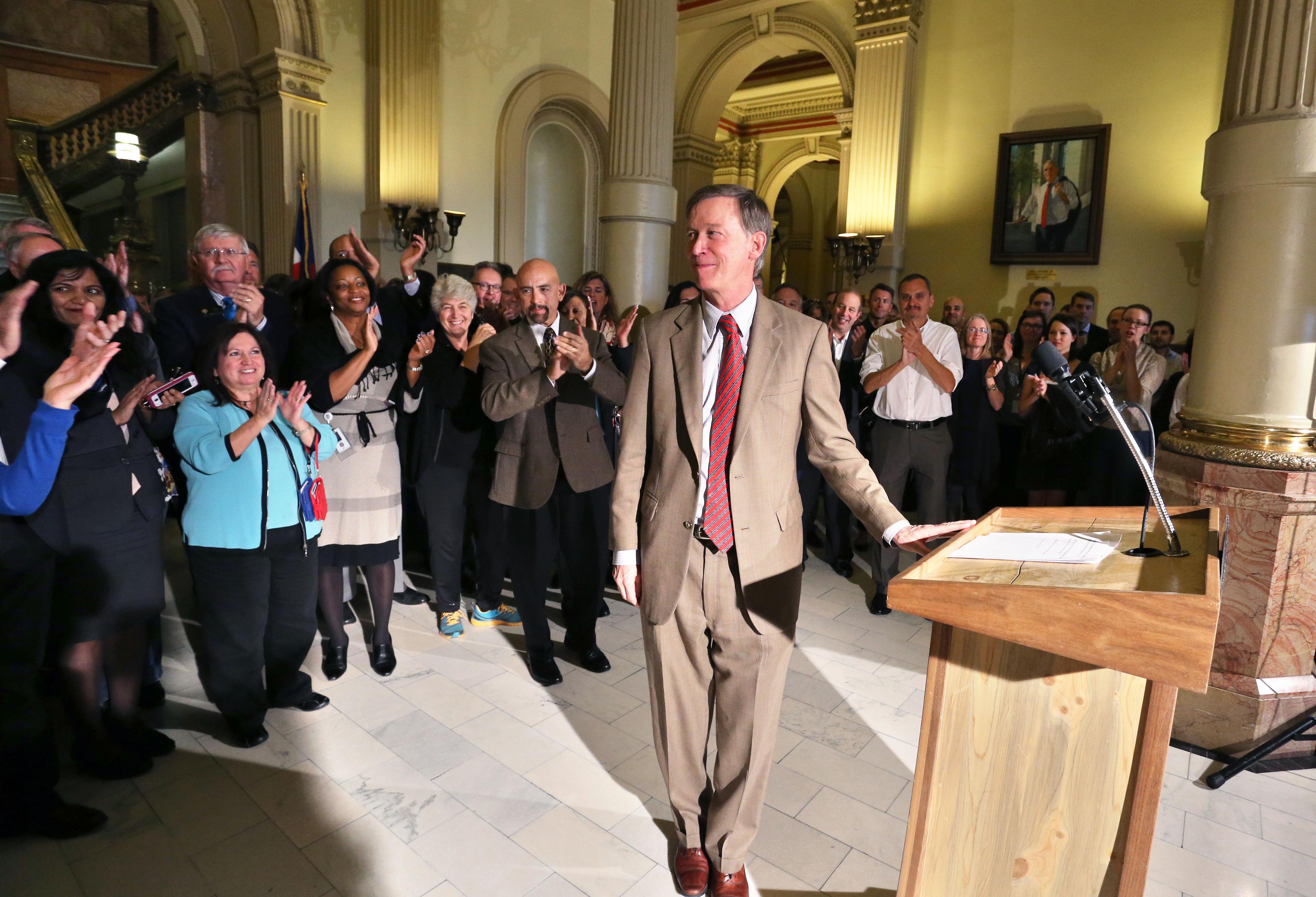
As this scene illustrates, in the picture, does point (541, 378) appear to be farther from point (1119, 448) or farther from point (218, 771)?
point (1119, 448)

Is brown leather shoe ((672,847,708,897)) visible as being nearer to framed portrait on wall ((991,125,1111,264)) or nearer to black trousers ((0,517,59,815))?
black trousers ((0,517,59,815))

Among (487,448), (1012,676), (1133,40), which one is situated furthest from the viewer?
(1133,40)

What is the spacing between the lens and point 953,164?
9.15 metres

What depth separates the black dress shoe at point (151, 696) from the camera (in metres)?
3.06

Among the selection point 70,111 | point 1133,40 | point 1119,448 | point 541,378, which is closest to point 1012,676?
point 541,378

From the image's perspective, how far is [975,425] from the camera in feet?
16.2

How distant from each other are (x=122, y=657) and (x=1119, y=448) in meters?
4.71

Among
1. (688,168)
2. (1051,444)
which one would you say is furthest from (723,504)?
(688,168)

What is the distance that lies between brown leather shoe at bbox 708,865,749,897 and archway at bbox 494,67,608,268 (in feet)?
28.2

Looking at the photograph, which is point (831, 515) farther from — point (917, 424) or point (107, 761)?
point (107, 761)

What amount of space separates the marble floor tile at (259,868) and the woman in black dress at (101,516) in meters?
0.60

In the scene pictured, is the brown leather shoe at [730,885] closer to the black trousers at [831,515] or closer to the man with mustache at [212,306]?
the man with mustache at [212,306]

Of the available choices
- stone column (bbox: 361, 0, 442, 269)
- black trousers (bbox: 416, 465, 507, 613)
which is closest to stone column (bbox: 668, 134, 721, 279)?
stone column (bbox: 361, 0, 442, 269)

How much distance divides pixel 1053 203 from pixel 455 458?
7.50 m
